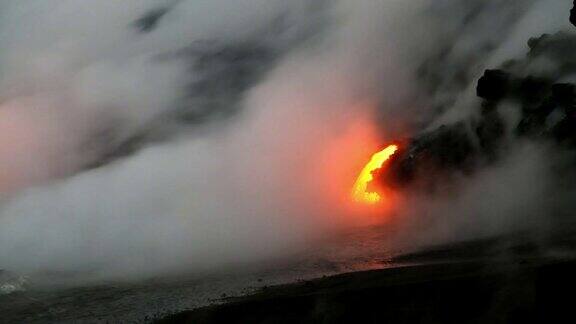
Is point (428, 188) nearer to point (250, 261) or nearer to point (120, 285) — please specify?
point (250, 261)

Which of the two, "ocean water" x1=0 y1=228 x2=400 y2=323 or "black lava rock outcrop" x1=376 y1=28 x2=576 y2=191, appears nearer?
"ocean water" x1=0 y1=228 x2=400 y2=323

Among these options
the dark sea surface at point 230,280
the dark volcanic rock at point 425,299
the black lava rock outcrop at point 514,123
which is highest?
the black lava rock outcrop at point 514,123

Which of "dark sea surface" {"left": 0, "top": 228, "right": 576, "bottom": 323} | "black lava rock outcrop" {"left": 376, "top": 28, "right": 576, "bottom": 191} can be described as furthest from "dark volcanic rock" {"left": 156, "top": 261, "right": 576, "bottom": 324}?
"black lava rock outcrop" {"left": 376, "top": 28, "right": 576, "bottom": 191}

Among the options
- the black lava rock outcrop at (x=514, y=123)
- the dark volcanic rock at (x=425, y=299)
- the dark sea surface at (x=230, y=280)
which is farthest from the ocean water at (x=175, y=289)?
the black lava rock outcrop at (x=514, y=123)

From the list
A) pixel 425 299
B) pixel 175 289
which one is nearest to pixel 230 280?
pixel 175 289

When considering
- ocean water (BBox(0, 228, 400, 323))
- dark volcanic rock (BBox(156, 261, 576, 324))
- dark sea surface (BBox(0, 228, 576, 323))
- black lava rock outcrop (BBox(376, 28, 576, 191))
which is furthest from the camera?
black lava rock outcrop (BBox(376, 28, 576, 191))

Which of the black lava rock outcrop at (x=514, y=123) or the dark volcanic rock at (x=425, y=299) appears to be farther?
the black lava rock outcrop at (x=514, y=123)

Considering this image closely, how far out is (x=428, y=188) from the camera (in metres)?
100

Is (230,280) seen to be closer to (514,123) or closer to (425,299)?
(425,299)

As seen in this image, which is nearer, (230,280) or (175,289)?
(230,280)

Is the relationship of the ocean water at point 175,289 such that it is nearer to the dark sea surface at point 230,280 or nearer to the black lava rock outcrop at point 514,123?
the dark sea surface at point 230,280

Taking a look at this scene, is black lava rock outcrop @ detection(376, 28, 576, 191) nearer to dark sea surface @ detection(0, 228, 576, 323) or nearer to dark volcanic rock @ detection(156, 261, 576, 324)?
dark sea surface @ detection(0, 228, 576, 323)

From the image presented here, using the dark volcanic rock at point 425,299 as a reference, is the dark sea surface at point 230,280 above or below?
above

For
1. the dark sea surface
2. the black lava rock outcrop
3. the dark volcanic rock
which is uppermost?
the black lava rock outcrop
